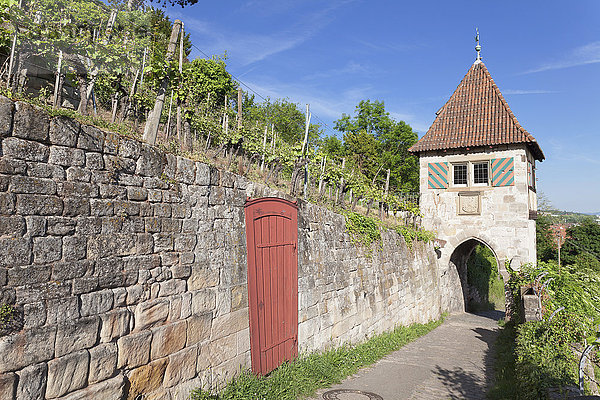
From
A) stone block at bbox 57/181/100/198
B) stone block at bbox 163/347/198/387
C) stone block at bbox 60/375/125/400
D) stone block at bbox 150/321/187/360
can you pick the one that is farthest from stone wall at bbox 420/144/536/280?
stone block at bbox 57/181/100/198

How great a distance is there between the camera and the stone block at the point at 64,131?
3.20 meters

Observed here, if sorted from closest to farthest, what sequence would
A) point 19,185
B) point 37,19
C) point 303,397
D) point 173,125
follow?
1. point 19,185
2. point 303,397
3. point 37,19
4. point 173,125

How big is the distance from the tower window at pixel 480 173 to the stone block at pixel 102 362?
14923mm

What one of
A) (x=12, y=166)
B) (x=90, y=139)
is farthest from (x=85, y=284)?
(x=90, y=139)

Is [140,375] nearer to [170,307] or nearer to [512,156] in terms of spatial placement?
[170,307]

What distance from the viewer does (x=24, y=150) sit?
3010 mm

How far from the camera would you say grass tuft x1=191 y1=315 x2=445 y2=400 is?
4.98 metres

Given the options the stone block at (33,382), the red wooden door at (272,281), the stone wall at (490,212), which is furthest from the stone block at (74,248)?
the stone wall at (490,212)

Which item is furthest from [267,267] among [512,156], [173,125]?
[512,156]

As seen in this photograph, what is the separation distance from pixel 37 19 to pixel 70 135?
6939 millimetres

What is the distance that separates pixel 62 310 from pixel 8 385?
569mm

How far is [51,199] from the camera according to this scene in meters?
3.16

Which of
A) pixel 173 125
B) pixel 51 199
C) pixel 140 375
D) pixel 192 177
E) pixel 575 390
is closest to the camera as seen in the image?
pixel 51 199

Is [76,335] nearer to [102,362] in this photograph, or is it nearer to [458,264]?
[102,362]
